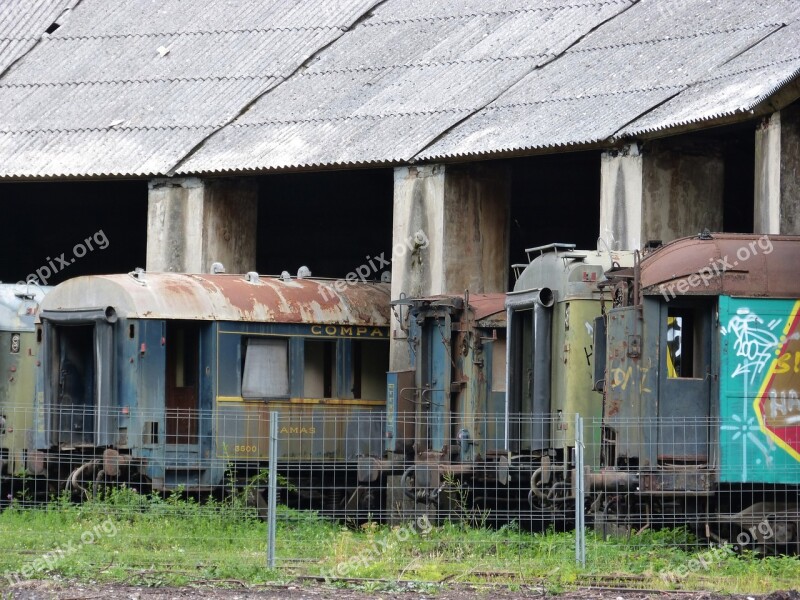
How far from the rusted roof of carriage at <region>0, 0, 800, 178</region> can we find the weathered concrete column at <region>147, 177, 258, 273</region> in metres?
0.46

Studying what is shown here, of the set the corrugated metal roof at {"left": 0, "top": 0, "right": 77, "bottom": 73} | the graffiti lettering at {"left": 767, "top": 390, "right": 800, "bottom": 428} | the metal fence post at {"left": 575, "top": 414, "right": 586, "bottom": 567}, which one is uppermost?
the corrugated metal roof at {"left": 0, "top": 0, "right": 77, "bottom": 73}

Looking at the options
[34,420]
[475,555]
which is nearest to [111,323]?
[34,420]

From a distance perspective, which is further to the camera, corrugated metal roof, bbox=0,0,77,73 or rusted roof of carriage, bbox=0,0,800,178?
corrugated metal roof, bbox=0,0,77,73

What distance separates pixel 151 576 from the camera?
1191cm

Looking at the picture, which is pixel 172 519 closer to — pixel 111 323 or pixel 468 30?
pixel 111 323

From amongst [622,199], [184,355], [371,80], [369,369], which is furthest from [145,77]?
[622,199]

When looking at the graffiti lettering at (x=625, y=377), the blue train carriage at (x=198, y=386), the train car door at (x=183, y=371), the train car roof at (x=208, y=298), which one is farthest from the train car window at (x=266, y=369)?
the graffiti lettering at (x=625, y=377)

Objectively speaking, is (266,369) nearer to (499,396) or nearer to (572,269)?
(499,396)

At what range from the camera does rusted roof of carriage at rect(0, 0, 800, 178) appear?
21.4 m

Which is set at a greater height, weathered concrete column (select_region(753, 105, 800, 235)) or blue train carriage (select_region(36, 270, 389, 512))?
weathered concrete column (select_region(753, 105, 800, 235))

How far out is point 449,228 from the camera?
22.6m

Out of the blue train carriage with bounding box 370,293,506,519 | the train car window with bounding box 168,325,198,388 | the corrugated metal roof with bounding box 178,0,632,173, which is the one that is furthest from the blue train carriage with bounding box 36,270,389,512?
the corrugated metal roof with bounding box 178,0,632,173

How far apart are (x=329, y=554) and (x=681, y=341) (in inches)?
149
